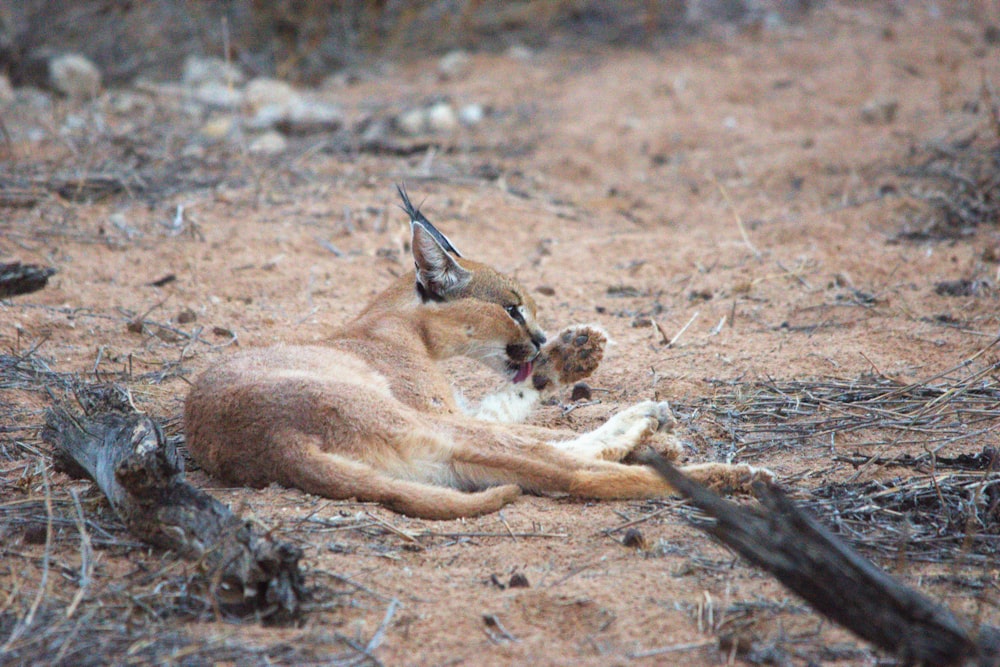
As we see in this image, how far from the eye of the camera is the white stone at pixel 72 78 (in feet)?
32.1

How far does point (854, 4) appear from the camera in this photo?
12398mm

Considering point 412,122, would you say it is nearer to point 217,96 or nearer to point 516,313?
point 217,96

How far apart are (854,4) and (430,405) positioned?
10.4m

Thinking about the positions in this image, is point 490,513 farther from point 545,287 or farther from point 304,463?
point 545,287

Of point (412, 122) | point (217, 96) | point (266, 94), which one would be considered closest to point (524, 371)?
point (412, 122)

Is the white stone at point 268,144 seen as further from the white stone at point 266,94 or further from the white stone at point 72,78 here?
the white stone at point 72,78

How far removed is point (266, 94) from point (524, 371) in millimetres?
6349

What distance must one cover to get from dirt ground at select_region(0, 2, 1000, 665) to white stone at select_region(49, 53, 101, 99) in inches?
9.2

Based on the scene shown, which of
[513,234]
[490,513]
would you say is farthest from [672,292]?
[490,513]

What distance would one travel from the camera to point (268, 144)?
8.59 metres

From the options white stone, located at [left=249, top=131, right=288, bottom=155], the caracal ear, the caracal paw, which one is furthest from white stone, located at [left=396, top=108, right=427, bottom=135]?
the caracal paw

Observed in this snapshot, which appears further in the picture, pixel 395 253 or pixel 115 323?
pixel 395 253

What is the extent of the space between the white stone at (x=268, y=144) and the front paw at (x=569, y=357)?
4566 mm

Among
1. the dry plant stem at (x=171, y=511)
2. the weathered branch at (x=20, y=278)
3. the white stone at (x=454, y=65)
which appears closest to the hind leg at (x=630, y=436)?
the dry plant stem at (x=171, y=511)
